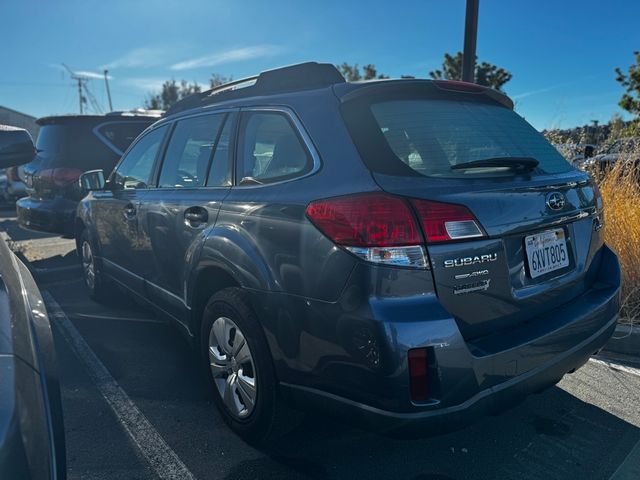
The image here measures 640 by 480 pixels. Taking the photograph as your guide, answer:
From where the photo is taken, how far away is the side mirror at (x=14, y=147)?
94.6 inches

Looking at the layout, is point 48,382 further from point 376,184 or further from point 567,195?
point 567,195

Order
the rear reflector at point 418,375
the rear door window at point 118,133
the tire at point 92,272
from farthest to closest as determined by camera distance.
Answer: the rear door window at point 118,133 < the tire at point 92,272 < the rear reflector at point 418,375

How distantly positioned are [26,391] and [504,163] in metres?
1.98

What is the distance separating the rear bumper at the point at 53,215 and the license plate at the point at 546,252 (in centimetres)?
575

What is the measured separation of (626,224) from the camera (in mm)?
4379

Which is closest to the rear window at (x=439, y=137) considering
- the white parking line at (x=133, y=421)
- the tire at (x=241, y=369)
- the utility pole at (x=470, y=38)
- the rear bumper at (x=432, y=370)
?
the rear bumper at (x=432, y=370)

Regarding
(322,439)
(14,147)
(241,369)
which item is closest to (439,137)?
(241,369)

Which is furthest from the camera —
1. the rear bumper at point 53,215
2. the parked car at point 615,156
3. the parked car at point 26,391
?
the rear bumper at point 53,215

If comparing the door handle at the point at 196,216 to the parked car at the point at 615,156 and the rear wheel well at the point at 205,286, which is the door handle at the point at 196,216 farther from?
the parked car at the point at 615,156

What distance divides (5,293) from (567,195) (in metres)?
2.34

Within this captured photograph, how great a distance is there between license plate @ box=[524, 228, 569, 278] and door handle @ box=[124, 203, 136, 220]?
2.76 meters

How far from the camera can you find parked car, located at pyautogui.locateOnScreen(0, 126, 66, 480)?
1140 millimetres

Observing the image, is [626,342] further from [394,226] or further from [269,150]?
[269,150]

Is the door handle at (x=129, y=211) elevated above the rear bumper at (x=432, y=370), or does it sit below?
above
